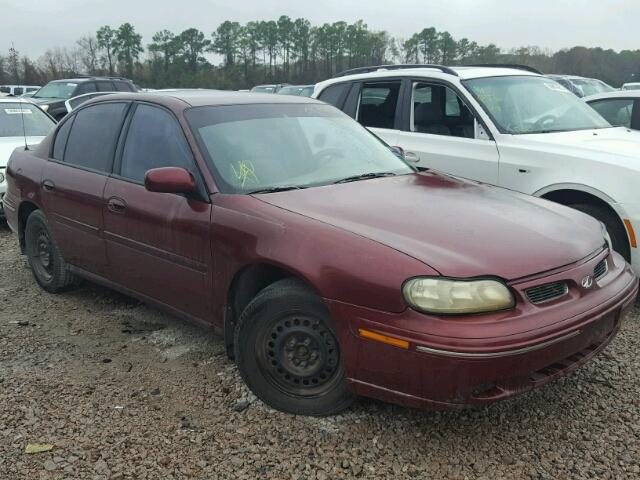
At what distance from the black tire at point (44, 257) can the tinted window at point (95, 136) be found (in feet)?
2.20

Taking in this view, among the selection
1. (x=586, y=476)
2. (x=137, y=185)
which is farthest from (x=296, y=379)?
(x=137, y=185)

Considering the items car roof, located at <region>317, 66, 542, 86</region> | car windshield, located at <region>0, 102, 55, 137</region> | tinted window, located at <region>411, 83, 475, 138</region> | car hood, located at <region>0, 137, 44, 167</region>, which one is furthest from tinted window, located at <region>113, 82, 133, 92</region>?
tinted window, located at <region>411, 83, 475, 138</region>

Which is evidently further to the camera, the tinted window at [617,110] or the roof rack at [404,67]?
the tinted window at [617,110]

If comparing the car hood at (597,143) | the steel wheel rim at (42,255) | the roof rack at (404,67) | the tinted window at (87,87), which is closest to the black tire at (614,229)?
the car hood at (597,143)

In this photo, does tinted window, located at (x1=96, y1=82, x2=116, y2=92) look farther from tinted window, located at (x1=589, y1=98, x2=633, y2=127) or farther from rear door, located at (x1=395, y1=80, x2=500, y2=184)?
tinted window, located at (x1=589, y1=98, x2=633, y2=127)

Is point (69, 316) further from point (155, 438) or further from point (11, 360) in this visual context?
point (155, 438)

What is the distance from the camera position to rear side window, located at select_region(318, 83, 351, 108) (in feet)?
21.2

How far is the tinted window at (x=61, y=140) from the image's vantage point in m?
4.59

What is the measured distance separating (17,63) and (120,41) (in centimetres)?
1825

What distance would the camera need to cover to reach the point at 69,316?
4430 mm

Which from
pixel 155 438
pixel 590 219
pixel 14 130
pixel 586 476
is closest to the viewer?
pixel 586 476

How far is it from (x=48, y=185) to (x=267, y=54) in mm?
71249

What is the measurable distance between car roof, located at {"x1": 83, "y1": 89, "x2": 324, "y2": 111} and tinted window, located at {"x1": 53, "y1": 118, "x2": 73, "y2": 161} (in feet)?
1.63

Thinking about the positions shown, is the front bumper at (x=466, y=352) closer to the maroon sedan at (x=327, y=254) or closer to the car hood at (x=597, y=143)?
the maroon sedan at (x=327, y=254)
